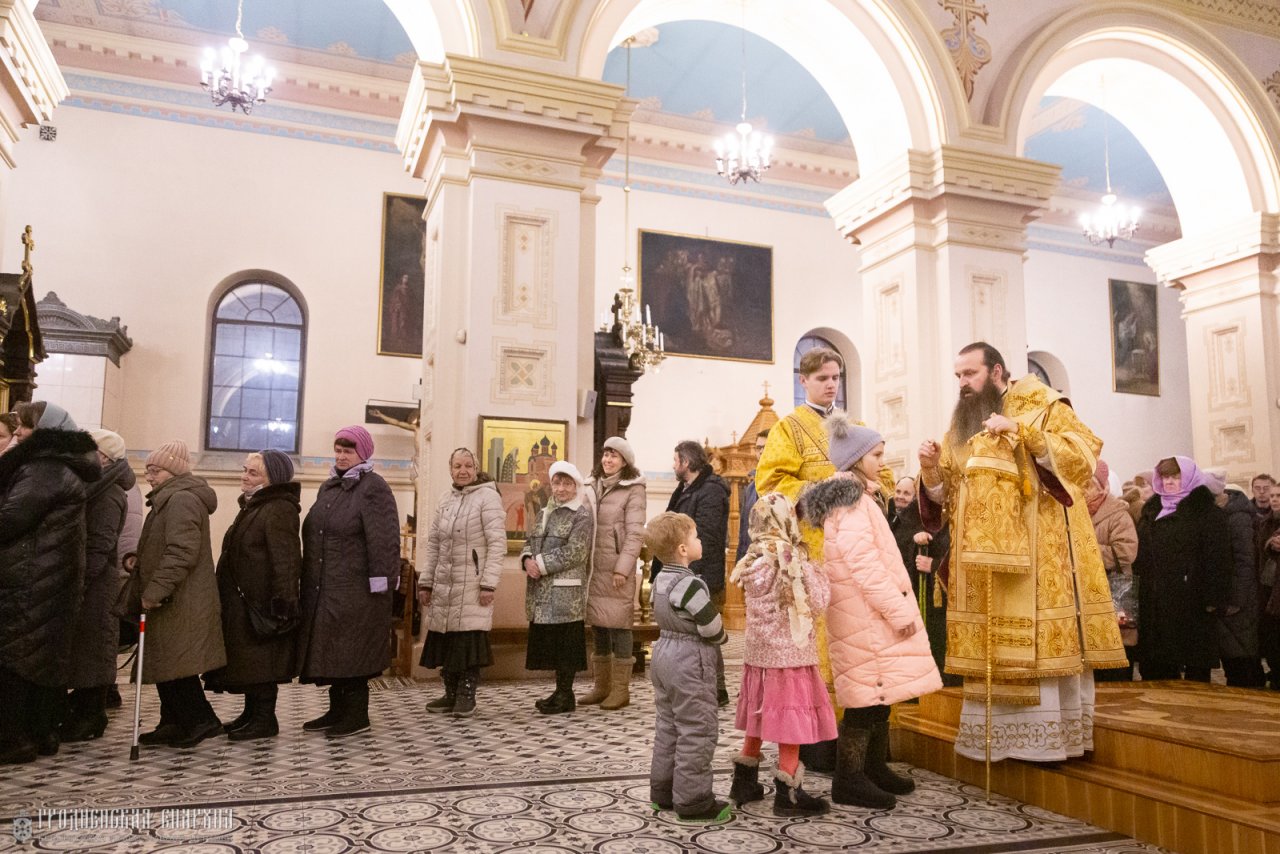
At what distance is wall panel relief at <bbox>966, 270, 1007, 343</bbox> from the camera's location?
30.3ft

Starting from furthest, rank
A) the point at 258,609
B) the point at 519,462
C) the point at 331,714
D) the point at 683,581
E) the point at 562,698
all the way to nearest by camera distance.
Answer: the point at 519,462, the point at 562,698, the point at 331,714, the point at 258,609, the point at 683,581

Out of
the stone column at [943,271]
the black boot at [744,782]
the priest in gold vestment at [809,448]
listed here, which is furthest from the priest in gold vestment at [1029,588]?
the stone column at [943,271]

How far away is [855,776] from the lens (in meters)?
3.78

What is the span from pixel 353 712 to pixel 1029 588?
3398 millimetres

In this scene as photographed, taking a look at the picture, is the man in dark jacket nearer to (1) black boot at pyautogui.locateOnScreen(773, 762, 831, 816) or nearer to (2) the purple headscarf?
(1) black boot at pyautogui.locateOnScreen(773, 762, 831, 816)

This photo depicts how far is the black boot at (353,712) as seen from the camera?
5.13m

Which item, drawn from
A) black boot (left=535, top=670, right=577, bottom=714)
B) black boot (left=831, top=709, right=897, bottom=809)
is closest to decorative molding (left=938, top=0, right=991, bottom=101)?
black boot (left=535, top=670, right=577, bottom=714)

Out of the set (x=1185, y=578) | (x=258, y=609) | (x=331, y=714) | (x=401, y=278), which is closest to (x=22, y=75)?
(x=258, y=609)

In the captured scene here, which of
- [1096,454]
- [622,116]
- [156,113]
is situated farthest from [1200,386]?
[156,113]

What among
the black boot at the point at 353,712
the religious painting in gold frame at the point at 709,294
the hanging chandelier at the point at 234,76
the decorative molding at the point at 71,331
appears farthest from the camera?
the religious painting in gold frame at the point at 709,294

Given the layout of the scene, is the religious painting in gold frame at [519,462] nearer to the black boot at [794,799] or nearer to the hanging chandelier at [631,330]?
the black boot at [794,799]

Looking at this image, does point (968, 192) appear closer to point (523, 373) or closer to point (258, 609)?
point (523, 373)

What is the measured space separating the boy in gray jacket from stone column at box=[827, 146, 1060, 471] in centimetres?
585

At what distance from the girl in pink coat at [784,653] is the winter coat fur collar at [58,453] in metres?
3.06
